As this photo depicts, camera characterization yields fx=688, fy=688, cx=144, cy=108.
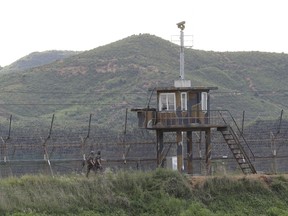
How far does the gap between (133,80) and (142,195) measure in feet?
192

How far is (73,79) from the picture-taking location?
93938 mm

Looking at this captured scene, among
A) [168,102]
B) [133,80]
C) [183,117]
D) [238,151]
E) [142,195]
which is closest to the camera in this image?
[142,195]

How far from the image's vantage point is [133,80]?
88.6 meters

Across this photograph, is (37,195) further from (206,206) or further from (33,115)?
(33,115)

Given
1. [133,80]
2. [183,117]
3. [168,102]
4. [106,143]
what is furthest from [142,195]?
[133,80]

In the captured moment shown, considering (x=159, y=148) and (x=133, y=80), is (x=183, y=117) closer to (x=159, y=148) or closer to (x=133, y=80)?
(x=159, y=148)

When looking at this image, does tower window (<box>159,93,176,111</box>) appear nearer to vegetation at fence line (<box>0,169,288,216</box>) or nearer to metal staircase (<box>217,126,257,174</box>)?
metal staircase (<box>217,126,257,174</box>)

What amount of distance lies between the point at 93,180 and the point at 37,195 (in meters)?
2.83

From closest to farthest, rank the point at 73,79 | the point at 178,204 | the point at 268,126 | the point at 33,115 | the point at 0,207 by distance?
the point at 0,207 → the point at 178,204 → the point at 268,126 → the point at 33,115 → the point at 73,79

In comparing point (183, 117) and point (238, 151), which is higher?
point (183, 117)

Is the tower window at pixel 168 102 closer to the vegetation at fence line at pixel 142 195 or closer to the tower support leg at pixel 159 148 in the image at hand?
the tower support leg at pixel 159 148

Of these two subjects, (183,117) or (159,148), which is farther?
(159,148)

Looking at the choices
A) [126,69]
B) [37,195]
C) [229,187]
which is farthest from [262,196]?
[126,69]

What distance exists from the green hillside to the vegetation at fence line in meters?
39.8
